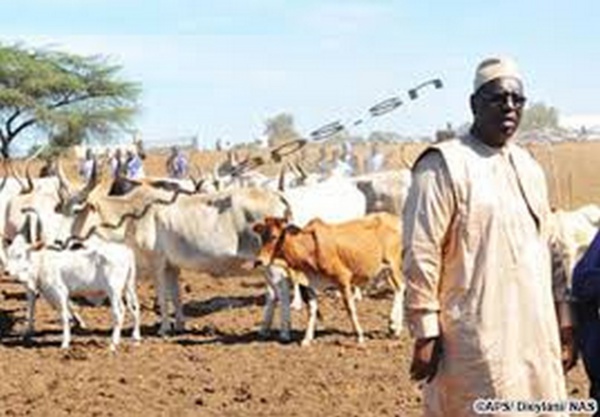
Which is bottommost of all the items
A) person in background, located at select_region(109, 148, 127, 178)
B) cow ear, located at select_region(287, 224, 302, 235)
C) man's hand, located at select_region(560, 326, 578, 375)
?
man's hand, located at select_region(560, 326, 578, 375)

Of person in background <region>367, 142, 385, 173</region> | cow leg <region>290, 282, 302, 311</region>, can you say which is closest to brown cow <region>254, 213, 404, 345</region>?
cow leg <region>290, 282, 302, 311</region>

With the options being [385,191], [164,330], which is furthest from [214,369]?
[385,191]

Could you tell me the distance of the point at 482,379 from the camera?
511 cm

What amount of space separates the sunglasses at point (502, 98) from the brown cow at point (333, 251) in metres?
7.68

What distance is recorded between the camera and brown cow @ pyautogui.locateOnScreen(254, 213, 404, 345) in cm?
1291

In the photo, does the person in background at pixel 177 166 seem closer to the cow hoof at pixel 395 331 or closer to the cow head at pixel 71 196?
the cow head at pixel 71 196

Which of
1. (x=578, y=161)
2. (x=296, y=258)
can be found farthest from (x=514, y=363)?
(x=578, y=161)

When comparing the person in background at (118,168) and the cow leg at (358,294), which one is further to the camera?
the person in background at (118,168)

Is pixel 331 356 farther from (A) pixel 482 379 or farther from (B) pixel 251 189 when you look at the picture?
(A) pixel 482 379

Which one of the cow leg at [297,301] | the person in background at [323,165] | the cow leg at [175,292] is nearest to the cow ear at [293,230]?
the cow leg at [297,301]

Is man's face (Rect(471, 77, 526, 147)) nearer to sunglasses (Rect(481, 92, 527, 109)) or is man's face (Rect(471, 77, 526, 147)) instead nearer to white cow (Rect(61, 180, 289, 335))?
sunglasses (Rect(481, 92, 527, 109))

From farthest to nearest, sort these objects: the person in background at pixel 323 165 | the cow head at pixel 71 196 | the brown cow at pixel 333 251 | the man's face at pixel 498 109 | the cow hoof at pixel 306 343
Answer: the person in background at pixel 323 165
the cow head at pixel 71 196
the brown cow at pixel 333 251
the cow hoof at pixel 306 343
the man's face at pixel 498 109

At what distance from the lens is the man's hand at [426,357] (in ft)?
16.7

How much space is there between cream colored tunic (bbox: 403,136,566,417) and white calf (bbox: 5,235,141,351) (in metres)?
8.09
